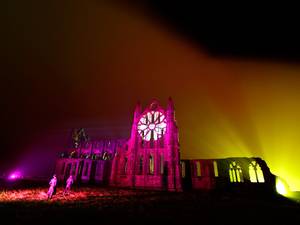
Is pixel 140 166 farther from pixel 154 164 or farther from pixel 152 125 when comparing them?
pixel 152 125

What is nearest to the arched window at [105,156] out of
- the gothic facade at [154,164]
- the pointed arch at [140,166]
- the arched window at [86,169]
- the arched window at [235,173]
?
the gothic facade at [154,164]

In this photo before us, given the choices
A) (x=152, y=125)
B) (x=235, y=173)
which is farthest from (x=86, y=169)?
(x=235, y=173)

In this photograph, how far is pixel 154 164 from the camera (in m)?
35.2

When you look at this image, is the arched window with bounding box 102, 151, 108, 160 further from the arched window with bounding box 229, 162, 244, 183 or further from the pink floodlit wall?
the arched window with bounding box 229, 162, 244, 183

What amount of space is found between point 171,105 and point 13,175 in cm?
7030

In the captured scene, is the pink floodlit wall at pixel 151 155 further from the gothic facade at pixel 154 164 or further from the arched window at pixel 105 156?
the arched window at pixel 105 156

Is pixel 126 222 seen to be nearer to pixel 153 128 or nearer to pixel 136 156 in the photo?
pixel 136 156

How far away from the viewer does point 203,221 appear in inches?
395

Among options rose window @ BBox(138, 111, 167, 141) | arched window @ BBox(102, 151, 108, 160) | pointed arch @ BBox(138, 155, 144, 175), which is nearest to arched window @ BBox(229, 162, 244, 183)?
rose window @ BBox(138, 111, 167, 141)

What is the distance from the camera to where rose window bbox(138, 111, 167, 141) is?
38.6 m

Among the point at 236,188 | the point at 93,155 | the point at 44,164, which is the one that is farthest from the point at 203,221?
the point at 44,164

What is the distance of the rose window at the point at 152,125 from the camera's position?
127 ft

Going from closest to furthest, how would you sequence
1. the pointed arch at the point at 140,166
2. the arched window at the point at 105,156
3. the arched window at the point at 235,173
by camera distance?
1. the arched window at the point at 235,173
2. the pointed arch at the point at 140,166
3. the arched window at the point at 105,156

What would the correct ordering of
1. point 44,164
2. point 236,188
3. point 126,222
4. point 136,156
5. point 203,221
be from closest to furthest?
1. point 126,222
2. point 203,221
3. point 236,188
4. point 136,156
5. point 44,164
